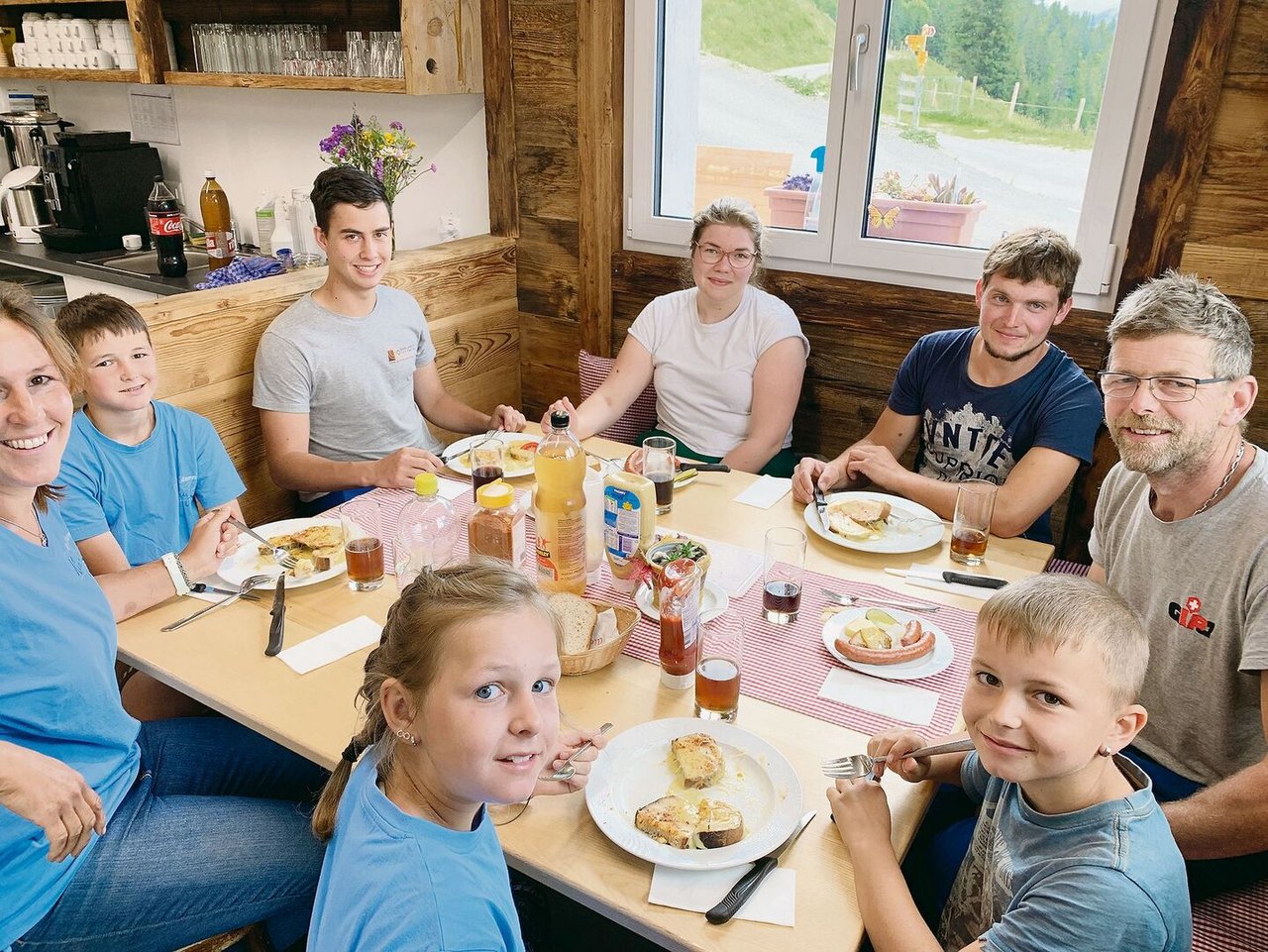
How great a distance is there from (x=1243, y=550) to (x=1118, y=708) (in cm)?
54

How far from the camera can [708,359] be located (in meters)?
2.80

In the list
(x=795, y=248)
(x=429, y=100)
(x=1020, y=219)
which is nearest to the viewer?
(x=1020, y=219)

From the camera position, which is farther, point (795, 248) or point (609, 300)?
point (609, 300)

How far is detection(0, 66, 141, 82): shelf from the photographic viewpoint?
12.4ft

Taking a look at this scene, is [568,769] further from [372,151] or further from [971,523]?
[372,151]

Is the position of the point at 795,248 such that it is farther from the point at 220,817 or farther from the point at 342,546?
the point at 220,817

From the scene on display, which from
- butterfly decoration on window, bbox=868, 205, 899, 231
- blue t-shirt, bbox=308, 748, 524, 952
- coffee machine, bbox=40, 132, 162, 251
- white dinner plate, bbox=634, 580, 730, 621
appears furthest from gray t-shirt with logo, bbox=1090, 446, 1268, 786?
coffee machine, bbox=40, 132, 162, 251

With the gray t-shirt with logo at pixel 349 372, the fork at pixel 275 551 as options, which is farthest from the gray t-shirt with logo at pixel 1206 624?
the gray t-shirt with logo at pixel 349 372

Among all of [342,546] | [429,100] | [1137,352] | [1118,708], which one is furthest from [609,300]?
[1118,708]

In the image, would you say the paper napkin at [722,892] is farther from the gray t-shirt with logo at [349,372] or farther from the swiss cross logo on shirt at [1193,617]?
the gray t-shirt with logo at [349,372]

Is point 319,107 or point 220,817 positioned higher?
point 319,107

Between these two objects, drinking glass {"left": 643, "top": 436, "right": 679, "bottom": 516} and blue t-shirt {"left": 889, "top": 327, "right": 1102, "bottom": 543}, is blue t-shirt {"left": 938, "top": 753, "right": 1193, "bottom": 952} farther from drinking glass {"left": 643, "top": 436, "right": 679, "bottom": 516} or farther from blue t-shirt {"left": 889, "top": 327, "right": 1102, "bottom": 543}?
blue t-shirt {"left": 889, "top": 327, "right": 1102, "bottom": 543}

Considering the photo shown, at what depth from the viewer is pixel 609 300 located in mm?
3346

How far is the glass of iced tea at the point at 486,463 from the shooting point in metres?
1.95
